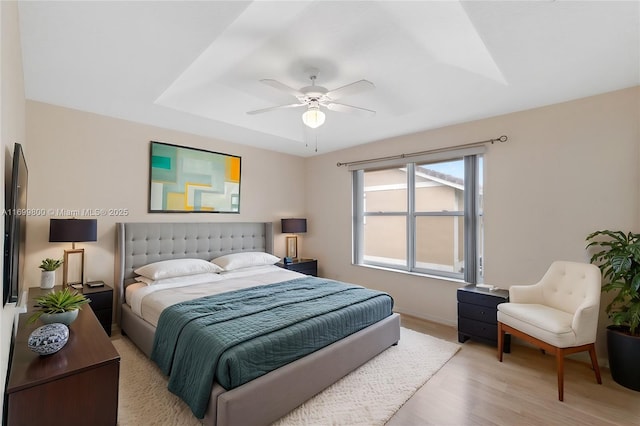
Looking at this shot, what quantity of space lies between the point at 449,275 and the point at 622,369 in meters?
1.73

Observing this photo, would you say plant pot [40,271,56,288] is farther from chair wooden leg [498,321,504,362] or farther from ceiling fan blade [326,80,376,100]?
chair wooden leg [498,321,504,362]

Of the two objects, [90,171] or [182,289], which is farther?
[90,171]

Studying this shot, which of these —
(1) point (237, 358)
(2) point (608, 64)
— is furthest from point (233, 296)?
(2) point (608, 64)

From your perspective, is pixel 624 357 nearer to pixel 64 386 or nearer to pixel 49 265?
pixel 64 386

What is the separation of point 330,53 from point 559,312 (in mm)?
3103

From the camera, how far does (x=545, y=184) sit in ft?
10.1

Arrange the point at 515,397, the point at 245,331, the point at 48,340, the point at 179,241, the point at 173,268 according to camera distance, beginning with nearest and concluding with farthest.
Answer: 1. the point at 48,340
2. the point at 245,331
3. the point at 515,397
4. the point at 173,268
5. the point at 179,241

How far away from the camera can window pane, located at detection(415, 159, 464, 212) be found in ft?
12.4

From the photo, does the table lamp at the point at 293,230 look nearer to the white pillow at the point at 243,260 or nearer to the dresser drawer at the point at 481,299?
the white pillow at the point at 243,260

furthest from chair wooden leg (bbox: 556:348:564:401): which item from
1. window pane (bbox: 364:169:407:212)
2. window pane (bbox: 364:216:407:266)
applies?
window pane (bbox: 364:169:407:212)

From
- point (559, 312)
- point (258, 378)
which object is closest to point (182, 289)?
point (258, 378)

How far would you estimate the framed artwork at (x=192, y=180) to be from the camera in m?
3.72

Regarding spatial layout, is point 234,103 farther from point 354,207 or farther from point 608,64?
point 608,64

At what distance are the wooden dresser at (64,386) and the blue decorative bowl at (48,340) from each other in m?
0.05
